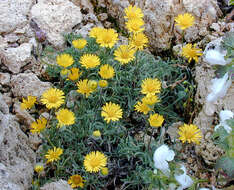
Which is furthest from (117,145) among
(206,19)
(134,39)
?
(206,19)

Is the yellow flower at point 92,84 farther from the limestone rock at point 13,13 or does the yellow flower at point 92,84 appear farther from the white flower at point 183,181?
the limestone rock at point 13,13

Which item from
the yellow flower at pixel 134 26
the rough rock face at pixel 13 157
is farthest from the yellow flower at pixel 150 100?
the rough rock face at pixel 13 157

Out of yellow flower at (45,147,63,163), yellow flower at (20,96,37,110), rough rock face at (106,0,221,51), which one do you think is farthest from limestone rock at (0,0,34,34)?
yellow flower at (45,147,63,163)

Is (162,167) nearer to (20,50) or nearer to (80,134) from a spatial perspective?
(80,134)

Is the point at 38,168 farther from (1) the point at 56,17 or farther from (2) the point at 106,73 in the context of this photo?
(1) the point at 56,17

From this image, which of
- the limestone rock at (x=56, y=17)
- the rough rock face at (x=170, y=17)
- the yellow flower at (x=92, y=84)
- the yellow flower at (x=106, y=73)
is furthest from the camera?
the limestone rock at (x=56, y=17)

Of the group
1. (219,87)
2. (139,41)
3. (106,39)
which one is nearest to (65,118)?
(106,39)
